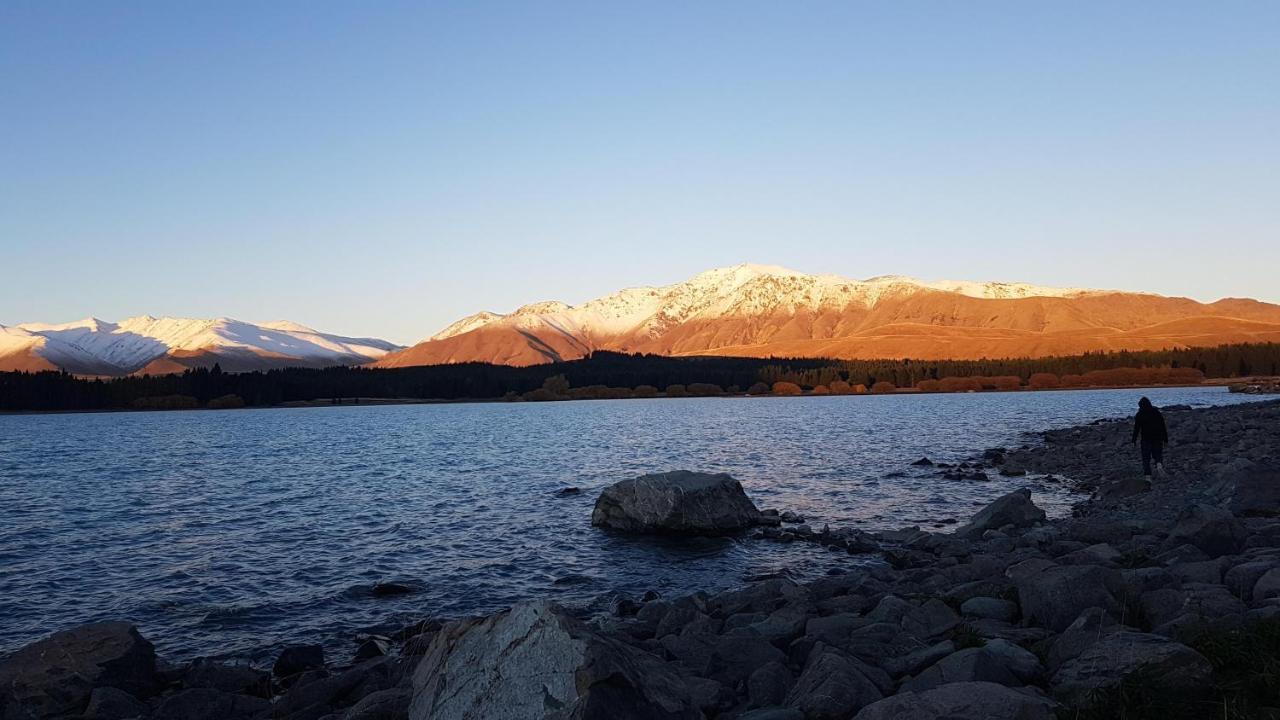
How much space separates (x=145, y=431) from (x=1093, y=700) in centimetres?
14403

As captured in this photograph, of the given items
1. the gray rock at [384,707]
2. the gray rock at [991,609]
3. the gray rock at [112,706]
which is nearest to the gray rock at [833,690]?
the gray rock at [991,609]

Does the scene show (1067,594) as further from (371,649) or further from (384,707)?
(371,649)

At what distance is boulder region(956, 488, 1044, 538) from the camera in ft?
87.1

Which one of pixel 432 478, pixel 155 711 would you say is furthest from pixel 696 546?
pixel 432 478

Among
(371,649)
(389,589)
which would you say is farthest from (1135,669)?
(389,589)

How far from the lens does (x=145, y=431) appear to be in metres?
126

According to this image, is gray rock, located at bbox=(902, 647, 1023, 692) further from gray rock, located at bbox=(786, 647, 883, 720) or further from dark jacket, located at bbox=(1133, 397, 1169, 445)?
dark jacket, located at bbox=(1133, 397, 1169, 445)

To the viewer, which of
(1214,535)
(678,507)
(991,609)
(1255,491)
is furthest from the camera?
(678,507)

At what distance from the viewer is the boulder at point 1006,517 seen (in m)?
26.5

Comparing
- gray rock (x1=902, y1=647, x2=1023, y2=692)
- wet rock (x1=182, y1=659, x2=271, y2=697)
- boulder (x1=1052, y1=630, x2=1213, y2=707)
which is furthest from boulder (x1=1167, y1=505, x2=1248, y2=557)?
wet rock (x1=182, y1=659, x2=271, y2=697)

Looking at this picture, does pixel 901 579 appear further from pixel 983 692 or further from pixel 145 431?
pixel 145 431

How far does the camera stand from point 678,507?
31.2m

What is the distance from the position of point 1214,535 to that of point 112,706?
20.9 metres

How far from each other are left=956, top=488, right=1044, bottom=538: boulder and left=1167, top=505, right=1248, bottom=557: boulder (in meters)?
8.81
